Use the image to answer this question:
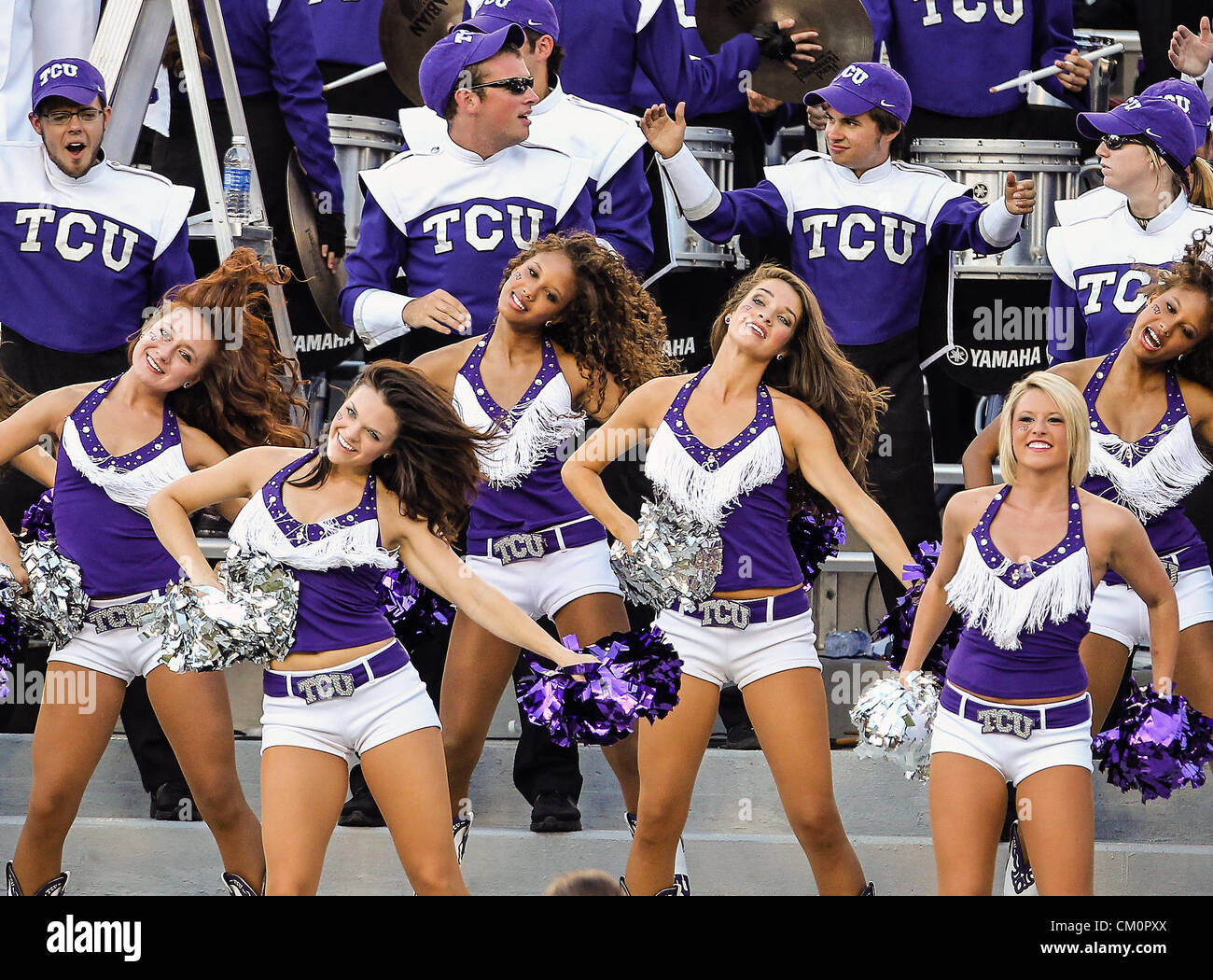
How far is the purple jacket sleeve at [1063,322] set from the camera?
5.75 m

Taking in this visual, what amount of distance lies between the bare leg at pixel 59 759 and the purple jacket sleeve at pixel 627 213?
2200 millimetres

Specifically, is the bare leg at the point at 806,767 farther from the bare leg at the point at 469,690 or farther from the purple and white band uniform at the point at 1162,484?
the purple and white band uniform at the point at 1162,484

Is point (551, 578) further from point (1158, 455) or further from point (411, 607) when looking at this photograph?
point (1158, 455)

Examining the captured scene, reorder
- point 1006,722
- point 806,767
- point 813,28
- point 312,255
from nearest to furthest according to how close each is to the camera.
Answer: point 1006,722 < point 806,767 < point 312,255 < point 813,28

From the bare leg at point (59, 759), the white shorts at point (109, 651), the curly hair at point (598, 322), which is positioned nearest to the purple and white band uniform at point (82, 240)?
the curly hair at point (598, 322)

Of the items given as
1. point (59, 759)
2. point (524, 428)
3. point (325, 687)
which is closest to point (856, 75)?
point (524, 428)

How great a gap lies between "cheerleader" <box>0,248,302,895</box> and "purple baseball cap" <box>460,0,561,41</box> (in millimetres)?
1190

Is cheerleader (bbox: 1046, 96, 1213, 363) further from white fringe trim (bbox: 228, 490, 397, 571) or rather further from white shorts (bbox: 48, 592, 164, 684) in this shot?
white shorts (bbox: 48, 592, 164, 684)

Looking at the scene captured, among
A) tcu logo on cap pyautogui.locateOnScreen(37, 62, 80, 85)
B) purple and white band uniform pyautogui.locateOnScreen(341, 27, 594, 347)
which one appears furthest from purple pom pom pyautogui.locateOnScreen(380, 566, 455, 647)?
tcu logo on cap pyautogui.locateOnScreen(37, 62, 80, 85)

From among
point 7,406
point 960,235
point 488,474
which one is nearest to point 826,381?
point 488,474

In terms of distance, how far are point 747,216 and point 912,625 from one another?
1.74m

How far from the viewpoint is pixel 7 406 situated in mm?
5293

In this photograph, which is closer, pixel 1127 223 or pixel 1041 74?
pixel 1127 223

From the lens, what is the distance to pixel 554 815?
214 inches
